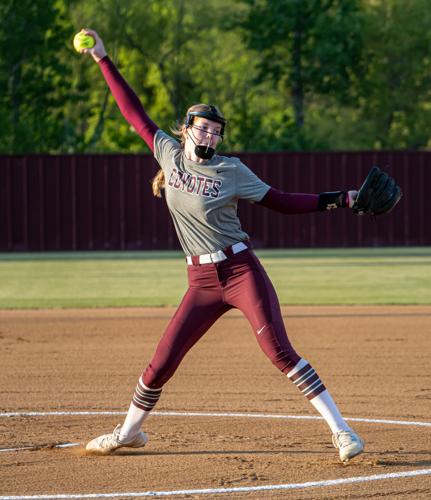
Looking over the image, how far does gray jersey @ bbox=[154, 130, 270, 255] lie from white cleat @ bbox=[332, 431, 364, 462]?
4.38 feet

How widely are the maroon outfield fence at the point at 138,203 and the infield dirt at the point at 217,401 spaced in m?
18.8

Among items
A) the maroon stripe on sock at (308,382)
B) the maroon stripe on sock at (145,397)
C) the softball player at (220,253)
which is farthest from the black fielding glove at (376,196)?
the maroon stripe on sock at (145,397)

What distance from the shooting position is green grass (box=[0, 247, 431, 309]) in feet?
65.9

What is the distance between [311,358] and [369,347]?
1.27 meters

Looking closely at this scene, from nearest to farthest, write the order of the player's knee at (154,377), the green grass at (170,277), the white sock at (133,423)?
the player's knee at (154,377), the white sock at (133,423), the green grass at (170,277)

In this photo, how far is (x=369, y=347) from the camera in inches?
551

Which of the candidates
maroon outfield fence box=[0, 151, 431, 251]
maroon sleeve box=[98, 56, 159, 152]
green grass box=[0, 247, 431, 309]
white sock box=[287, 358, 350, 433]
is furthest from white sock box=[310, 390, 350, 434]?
maroon outfield fence box=[0, 151, 431, 251]

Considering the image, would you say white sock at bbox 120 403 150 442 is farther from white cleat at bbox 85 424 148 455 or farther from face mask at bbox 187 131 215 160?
face mask at bbox 187 131 215 160

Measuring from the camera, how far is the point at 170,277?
25.5 m

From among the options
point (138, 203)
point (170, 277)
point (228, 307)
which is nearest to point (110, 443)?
point (228, 307)

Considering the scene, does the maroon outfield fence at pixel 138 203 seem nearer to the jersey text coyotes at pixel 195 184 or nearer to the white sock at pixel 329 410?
the jersey text coyotes at pixel 195 184

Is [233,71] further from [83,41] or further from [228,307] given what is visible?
[228,307]

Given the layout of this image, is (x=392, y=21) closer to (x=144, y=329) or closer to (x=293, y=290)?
(x=293, y=290)

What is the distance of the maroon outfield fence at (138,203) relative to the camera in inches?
1436
